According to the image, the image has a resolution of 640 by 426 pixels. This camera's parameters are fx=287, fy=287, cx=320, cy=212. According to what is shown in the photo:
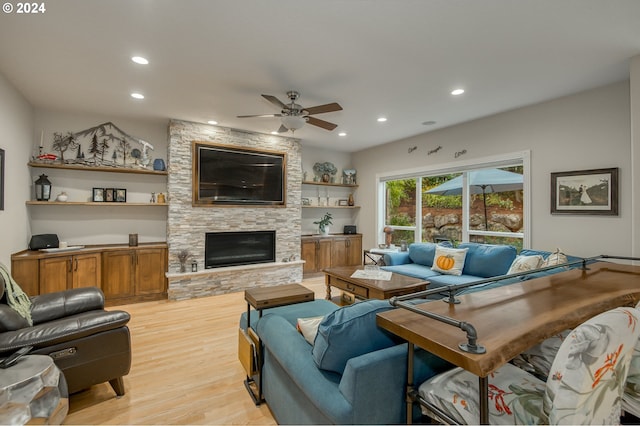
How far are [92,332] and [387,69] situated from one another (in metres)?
3.31

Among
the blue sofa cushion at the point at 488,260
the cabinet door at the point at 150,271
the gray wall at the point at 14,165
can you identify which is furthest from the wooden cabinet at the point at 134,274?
the blue sofa cushion at the point at 488,260

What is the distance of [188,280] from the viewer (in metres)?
4.54

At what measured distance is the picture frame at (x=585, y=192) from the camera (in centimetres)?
316

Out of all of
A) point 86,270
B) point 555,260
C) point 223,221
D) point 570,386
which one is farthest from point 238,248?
point 570,386

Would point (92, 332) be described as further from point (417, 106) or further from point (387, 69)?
point (417, 106)

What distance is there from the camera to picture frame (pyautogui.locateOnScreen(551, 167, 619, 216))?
3158 millimetres

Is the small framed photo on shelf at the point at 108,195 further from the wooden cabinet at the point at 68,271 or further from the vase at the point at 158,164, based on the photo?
the wooden cabinet at the point at 68,271

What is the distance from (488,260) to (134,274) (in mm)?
5077

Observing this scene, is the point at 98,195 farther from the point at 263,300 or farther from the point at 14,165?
the point at 263,300

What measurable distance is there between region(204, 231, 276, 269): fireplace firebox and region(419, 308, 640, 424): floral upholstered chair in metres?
4.28

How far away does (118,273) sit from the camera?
4188mm

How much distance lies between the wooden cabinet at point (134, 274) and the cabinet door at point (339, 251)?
10.6 ft

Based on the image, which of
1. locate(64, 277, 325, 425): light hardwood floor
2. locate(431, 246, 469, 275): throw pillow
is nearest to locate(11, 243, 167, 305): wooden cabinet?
locate(64, 277, 325, 425): light hardwood floor

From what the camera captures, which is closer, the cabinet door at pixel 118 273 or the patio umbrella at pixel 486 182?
the cabinet door at pixel 118 273
